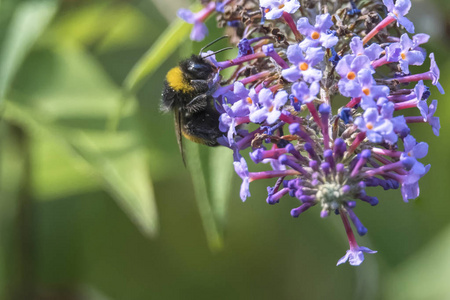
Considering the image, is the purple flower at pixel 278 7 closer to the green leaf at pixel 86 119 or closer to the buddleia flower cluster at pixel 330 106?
the buddleia flower cluster at pixel 330 106

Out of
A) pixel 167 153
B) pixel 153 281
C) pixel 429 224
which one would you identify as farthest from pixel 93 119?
pixel 429 224

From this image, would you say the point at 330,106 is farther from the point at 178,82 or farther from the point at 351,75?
the point at 178,82

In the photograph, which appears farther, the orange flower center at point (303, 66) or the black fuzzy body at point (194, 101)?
the black fuzzy body at point (194, 101)

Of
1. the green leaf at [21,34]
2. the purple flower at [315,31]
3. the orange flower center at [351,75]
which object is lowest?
the orange flower center at [351,75]

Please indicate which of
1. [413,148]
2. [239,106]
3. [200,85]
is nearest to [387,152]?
[413,148]

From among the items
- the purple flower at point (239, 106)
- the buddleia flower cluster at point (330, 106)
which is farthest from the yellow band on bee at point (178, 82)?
the purple flower at point (239, 106)

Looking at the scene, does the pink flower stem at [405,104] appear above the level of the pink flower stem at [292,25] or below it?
below

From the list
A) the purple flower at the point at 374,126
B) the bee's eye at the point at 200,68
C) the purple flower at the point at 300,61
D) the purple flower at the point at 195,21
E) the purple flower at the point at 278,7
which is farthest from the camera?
the purple flower at the point at 195,21
